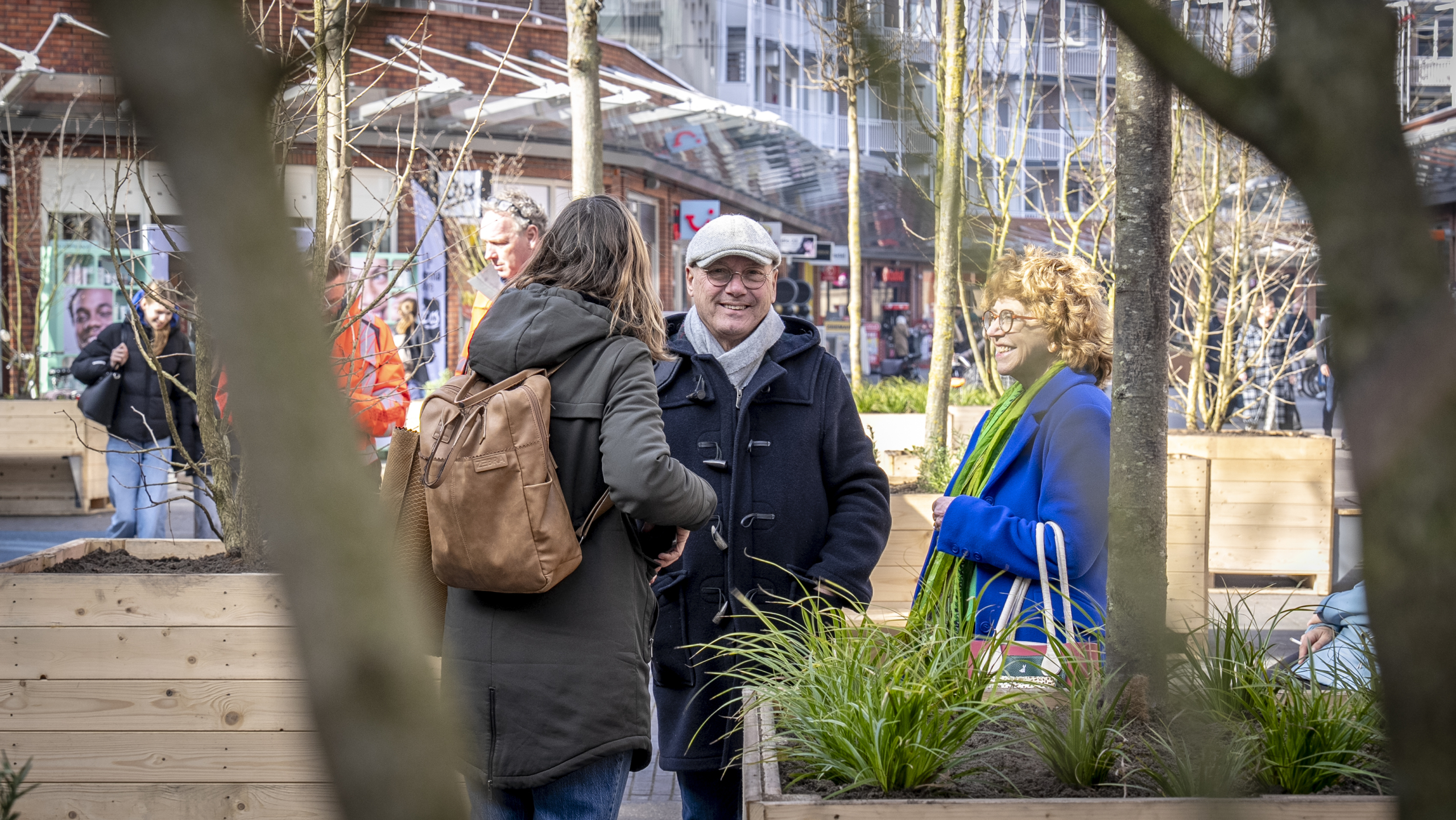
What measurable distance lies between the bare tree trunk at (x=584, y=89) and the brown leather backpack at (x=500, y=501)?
3839mm

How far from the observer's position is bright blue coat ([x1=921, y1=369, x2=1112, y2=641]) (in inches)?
114

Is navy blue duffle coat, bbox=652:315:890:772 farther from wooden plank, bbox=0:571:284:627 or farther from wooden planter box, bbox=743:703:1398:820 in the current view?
wooden plank, bbox=0:571:284:627

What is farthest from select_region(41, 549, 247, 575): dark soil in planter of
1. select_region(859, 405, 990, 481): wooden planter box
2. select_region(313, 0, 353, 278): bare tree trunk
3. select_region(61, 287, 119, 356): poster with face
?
select_region(61, 287, 119, 356): poster with face

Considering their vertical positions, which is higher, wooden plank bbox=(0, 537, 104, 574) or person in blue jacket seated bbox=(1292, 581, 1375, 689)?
wooden plank bbox=(0, 537, 104, 574)

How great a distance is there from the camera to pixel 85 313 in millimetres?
18094

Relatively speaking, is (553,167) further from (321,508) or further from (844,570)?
(321,508)

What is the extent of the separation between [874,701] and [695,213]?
19.3m

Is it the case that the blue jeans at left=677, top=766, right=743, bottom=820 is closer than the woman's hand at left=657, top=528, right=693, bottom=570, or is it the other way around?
the woman's hand at left=657, top=528, right=693, bottom=570

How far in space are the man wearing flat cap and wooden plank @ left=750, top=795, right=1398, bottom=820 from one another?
1.01m


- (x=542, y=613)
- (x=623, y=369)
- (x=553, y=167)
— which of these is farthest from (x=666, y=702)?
(x=553, y=167)

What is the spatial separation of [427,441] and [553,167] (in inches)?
739

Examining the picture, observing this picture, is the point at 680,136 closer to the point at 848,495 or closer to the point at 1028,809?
the point at 848,495

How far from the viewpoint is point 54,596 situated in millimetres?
3498

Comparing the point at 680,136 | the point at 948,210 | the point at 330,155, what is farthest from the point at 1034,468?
the point at 680,136
